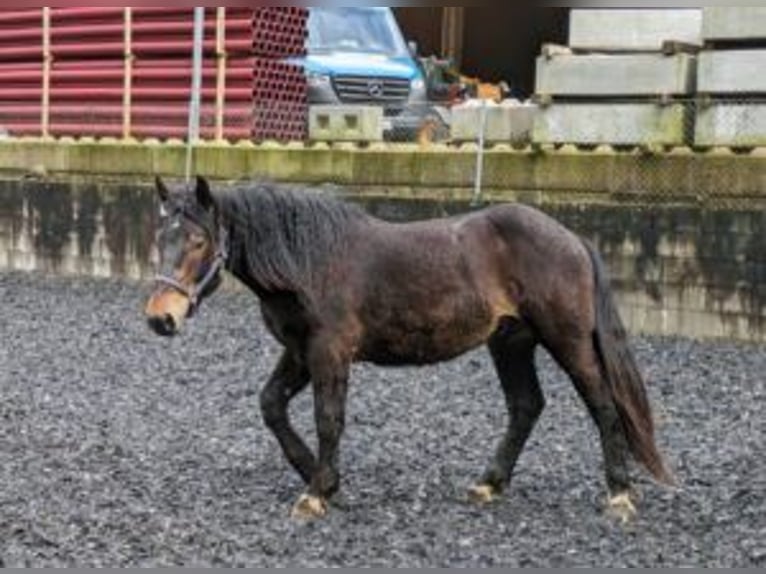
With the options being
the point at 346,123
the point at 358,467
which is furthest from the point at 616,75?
the point at 358,467

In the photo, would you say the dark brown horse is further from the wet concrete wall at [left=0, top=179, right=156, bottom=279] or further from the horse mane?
the wet concrete wall at [left=0, top=179, right=156, bottom=279]

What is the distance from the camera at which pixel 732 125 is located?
13.6 meters

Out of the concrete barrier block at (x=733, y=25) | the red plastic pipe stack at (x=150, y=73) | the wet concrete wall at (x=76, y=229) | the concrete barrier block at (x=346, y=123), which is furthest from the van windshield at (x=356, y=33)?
the concrete barrier block at (x=733, y=25)

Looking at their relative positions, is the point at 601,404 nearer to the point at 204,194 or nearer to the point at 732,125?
the point at 204,194

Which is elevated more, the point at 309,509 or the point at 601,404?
the point at 601,404

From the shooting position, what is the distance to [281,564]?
6184 millimetres

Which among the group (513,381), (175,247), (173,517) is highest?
(175,247)

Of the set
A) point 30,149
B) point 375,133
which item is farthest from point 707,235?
point 30,149

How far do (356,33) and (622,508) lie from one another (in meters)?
14.8

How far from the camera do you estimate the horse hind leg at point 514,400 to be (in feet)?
24.6

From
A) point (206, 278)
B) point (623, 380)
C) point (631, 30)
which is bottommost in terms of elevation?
point (623, 380)

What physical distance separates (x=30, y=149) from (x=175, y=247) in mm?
12623

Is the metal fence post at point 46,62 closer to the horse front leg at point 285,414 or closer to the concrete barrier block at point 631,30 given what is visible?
the concrete barrier block at point 631,30

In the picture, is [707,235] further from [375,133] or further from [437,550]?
[437,550]
